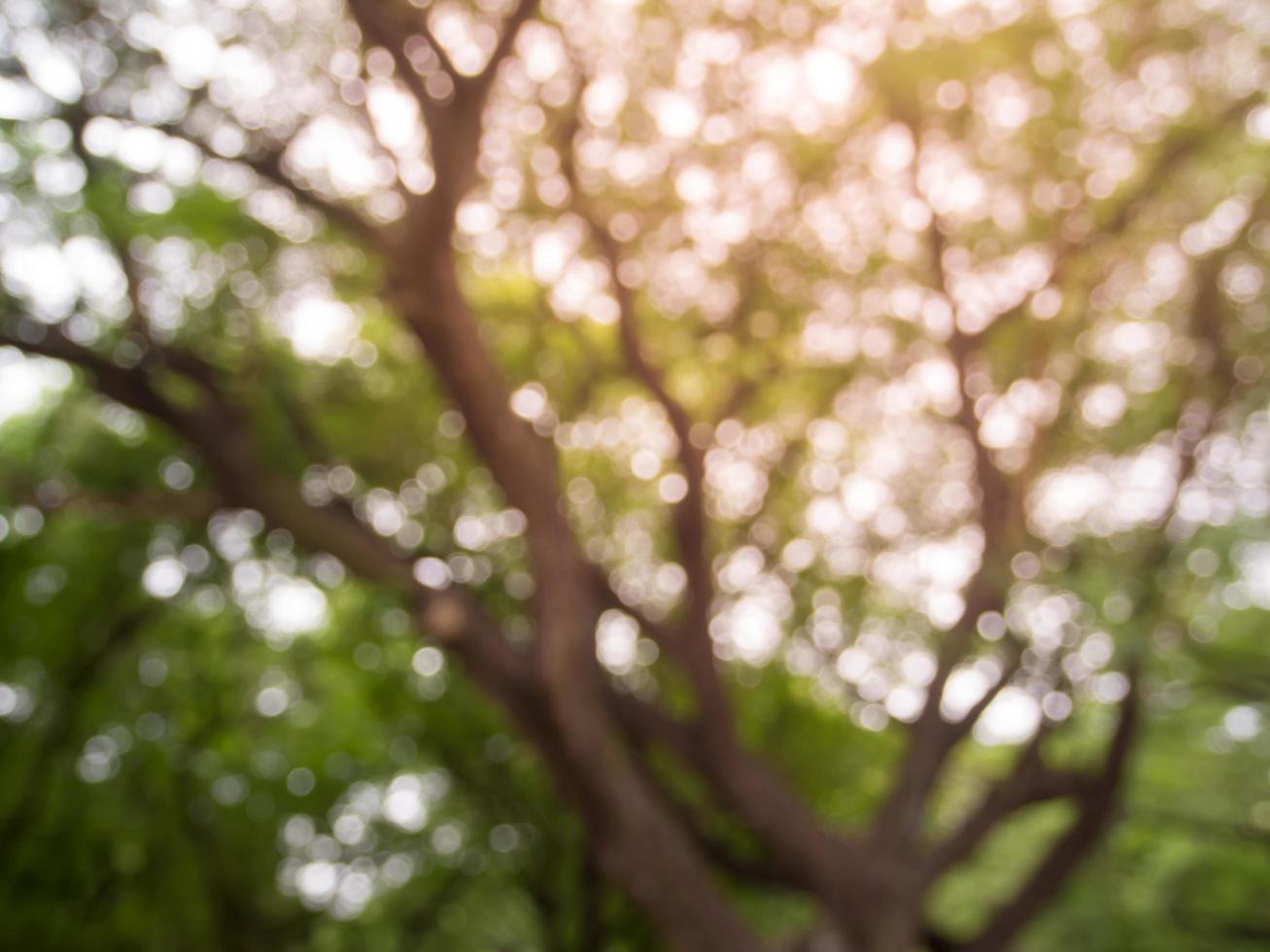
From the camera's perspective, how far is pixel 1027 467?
7.27 m

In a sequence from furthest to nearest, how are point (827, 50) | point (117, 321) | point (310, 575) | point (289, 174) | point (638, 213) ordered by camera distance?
point (310, 575) < point (638, 213) < point (827, 50) < point (117, 321) < point (289, 174)

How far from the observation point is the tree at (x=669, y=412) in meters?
5.57

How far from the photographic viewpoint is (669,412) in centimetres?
683

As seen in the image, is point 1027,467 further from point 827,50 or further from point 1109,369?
point 827,50

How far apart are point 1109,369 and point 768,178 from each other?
2.61 metres

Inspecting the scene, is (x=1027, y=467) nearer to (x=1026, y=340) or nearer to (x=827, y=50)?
(x=1026, y=340)

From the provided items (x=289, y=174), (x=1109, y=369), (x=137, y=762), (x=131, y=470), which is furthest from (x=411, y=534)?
(x=1109, y=369)

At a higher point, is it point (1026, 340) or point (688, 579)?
point (1026, 340)

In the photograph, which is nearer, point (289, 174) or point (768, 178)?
point (289, 174)

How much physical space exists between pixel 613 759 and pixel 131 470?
4.00m

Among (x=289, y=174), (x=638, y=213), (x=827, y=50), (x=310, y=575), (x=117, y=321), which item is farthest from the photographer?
(x=310, y=575)

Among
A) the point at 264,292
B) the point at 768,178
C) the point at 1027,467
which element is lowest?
the point at 264,292

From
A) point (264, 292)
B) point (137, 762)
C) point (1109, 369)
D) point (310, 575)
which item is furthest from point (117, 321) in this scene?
point (1109, 369)

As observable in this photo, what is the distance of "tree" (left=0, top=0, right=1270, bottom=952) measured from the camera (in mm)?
5574
